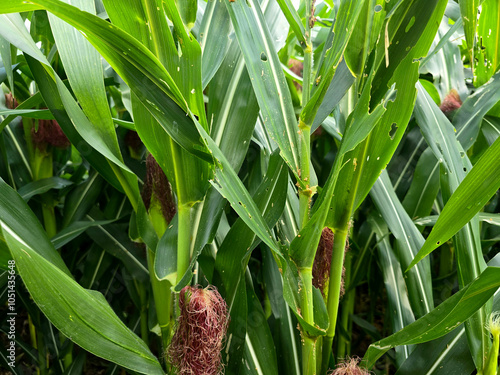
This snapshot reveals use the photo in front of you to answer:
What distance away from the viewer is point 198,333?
0.48 m

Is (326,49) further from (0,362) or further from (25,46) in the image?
(0,362)

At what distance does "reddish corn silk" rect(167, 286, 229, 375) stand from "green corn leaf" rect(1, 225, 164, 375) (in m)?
0.04

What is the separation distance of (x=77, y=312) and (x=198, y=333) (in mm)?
134

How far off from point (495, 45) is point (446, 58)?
0.18m

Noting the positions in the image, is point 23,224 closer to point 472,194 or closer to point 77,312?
point 77,312

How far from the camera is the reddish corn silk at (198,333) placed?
477 mm

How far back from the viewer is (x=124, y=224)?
891 millimetres

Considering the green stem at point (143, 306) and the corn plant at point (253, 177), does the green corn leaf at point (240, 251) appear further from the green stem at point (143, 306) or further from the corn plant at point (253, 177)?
the green stem at point (143, 306)

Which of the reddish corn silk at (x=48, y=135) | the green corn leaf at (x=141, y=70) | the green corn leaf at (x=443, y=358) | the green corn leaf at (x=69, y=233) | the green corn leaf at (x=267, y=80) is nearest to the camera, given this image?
the green corn leaf at (x=141, y=70)

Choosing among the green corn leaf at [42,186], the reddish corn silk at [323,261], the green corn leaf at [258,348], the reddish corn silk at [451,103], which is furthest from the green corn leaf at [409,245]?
the green corn leaf at [42,186]

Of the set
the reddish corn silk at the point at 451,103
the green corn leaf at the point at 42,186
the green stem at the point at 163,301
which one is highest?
the reddish corn silk at the point at 451,103

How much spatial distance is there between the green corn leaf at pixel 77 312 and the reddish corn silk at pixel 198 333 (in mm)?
38

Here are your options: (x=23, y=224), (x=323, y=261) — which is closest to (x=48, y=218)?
(x=23, y=224)

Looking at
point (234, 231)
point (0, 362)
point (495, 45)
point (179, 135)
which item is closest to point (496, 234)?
point (495, 45)
